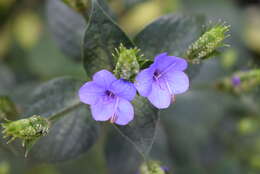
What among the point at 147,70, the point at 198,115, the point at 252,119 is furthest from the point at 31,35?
the point at 147,70

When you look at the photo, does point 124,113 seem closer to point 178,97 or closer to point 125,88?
point 125,88

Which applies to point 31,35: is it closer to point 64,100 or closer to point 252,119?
point 64,100

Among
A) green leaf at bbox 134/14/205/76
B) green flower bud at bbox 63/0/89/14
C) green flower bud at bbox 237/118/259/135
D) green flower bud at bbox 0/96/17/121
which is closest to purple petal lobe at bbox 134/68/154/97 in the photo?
green leaf at bbox 134/14/205/76

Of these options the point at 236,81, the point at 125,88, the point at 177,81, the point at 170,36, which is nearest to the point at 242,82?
the point at 236,81

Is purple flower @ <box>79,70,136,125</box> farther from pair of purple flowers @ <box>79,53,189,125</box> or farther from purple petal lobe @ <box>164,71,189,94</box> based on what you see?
purple petal lobe @ <box>164,71,189,94</box>

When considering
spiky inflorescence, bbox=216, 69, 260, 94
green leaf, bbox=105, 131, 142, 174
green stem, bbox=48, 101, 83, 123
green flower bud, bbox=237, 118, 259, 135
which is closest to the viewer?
green stem, bbox=48, 101, 83, 123

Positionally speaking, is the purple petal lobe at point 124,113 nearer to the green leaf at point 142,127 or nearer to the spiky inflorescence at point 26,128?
the green leaf at point 142,127
